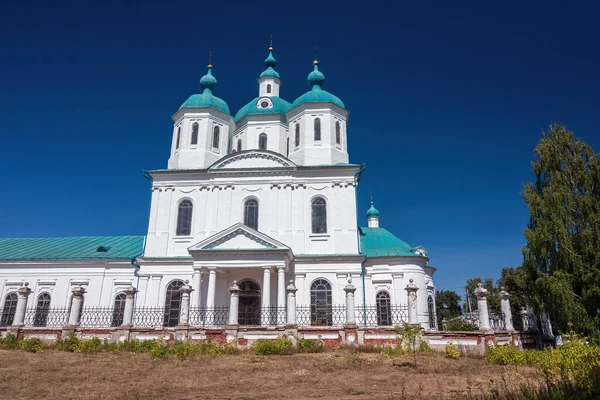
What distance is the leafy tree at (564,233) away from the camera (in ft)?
55.3

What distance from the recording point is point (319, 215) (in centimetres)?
2514

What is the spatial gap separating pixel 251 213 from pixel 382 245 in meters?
8.10

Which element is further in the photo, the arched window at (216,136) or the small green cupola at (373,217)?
the small green cupola at (373,217)

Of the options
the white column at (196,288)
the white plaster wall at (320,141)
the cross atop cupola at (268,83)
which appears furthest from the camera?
the cross atop cupola at (268,83)

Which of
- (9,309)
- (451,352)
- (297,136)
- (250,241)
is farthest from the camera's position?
(297,136)

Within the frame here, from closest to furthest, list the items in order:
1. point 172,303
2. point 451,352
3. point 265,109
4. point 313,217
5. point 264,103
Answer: point 451,352
point 172,303
point 313,217
point 265,109
point 264,103

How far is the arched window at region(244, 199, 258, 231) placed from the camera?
2522cm

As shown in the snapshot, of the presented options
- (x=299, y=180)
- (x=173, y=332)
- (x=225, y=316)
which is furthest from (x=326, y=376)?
(x=299, y=180)

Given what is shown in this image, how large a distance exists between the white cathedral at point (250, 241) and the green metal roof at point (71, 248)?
12cm

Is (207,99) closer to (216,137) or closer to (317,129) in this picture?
(216,137)

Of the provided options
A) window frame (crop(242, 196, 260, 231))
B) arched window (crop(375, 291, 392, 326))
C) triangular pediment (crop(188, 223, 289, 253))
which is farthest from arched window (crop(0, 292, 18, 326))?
arched window (crop(375, 291, 392, 326))

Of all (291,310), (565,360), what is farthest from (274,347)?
(565,360)

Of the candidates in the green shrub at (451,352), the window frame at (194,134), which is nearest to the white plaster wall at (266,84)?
the window frame at (194,134)

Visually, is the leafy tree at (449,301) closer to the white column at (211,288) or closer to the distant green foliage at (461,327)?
the distant green foliage at (461,327)
